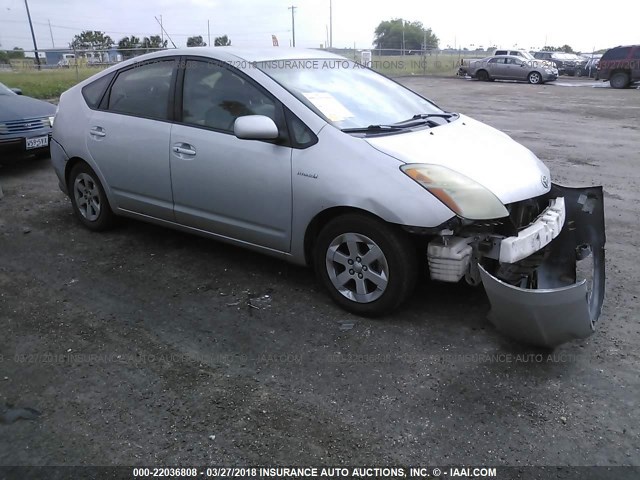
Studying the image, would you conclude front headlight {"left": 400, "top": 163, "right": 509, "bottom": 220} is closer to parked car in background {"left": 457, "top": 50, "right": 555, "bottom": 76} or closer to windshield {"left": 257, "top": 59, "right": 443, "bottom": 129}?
windshield {"left": 257, "top": 59, "right": 443, "bottom": 129}

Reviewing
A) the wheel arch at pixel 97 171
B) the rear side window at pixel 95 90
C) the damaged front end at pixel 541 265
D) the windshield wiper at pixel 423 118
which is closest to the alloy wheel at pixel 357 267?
the damaged front end at pixel 541 265

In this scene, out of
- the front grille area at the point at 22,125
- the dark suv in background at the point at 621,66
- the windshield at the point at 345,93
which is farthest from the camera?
the dark suv in background at the point at 621,66

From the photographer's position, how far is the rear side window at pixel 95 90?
15.9ft

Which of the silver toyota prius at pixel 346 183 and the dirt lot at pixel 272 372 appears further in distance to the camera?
the silver toyota prius at pixel 346 183

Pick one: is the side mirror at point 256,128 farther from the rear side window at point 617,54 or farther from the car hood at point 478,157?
the rear side window at point 617,54

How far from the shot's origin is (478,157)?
3.49 m

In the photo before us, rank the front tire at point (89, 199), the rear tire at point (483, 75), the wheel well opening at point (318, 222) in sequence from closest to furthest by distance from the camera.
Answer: the wheel well opening at point (318, 222)
the front tire at point (89, 199)
the rear tire at point (483, 75)

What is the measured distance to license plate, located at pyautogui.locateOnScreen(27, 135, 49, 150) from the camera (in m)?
7.58

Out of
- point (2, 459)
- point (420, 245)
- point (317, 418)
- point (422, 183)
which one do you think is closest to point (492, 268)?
point (420, 245)

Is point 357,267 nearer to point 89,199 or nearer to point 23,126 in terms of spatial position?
point 89,199

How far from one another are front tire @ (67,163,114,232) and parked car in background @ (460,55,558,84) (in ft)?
88.9

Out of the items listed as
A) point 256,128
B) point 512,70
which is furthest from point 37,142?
point 512,70

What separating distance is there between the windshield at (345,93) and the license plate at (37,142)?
5061 mm

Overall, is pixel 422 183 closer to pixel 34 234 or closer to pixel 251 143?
pixel 251 143
